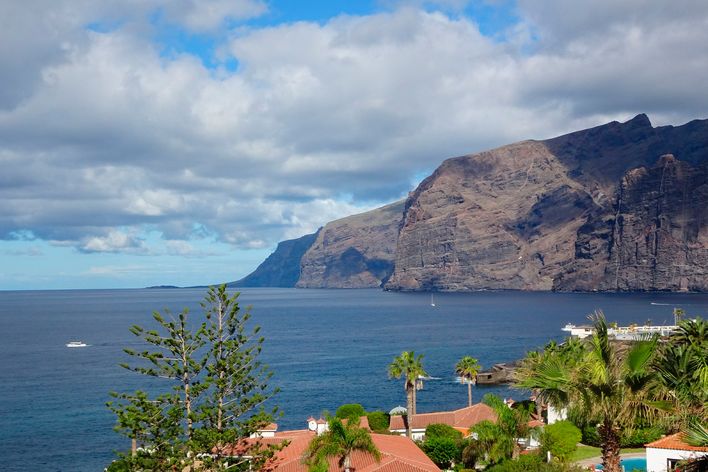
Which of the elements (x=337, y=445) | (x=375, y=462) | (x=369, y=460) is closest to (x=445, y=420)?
(x=369, y=460)

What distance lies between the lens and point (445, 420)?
2395 inches

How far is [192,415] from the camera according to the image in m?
30.4

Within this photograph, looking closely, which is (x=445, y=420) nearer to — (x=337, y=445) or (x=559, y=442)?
(x=559, y=442)

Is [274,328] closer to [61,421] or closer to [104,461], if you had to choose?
[61,421]

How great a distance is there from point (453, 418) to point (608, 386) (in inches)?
1832

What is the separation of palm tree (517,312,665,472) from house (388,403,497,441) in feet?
144

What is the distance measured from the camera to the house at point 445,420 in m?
59.7

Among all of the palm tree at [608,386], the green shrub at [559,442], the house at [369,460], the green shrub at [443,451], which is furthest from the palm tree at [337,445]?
the palm tree at [608,386]

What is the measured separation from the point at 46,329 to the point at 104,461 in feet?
498

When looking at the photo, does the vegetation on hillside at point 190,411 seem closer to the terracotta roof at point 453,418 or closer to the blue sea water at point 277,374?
the terracotta roof at point 453,418

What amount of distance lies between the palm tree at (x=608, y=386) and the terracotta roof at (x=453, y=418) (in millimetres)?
44437

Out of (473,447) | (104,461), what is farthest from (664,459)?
(104,461)

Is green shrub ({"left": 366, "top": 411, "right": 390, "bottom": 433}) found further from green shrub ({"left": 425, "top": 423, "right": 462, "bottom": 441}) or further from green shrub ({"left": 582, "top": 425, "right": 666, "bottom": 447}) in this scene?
green shrub ({"left": 582, "top": 425, "right": 666, "bottom": 447})

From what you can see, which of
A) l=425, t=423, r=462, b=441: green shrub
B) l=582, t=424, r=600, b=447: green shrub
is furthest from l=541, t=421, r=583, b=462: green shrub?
l=425, t=423, r=462, b=441: green shrub
